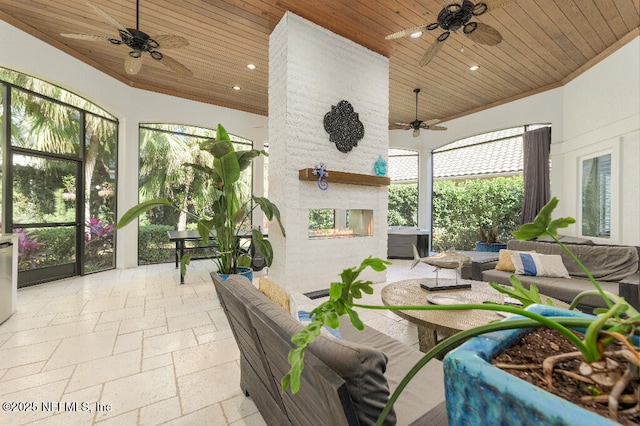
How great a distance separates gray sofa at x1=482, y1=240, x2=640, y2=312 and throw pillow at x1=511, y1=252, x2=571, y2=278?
3.0 inches

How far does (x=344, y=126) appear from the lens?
425 centimetres

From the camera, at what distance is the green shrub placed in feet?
22.0

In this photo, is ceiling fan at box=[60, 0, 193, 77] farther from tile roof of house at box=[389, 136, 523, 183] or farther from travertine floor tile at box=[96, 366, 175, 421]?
tile roof of house at box=[389, 136, 523, 183]

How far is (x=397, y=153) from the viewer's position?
340 inches

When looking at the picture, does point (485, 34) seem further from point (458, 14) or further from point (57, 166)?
point (57, 166)

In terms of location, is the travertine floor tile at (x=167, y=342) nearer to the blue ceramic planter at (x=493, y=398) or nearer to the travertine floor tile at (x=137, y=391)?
the travertine floor tile at (x=137, y=391)

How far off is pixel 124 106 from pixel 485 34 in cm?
608

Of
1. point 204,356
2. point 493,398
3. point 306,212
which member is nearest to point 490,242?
point 306,212

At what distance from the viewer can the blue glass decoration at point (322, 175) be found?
3879mm

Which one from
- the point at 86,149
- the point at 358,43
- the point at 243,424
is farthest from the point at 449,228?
the point at 86,149

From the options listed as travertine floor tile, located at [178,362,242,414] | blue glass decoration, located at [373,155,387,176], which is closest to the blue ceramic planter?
travertine floor tile, located at [178,362,242,414]

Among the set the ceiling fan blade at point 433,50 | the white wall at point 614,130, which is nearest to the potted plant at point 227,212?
the ceiling fan blade at point 433,50

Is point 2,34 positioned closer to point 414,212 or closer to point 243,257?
point 243,257

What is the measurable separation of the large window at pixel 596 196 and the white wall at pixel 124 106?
21.1ft
